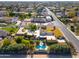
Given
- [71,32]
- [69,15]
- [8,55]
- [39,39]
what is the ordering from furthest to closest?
[69,15], [71,32], [39,39], [8,55]

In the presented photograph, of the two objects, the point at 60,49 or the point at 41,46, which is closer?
the point at 60,49

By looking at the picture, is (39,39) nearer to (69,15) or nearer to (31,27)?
(31,27)

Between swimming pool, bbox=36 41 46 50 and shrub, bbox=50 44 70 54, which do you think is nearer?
shrub, bbox=50 44 70 54

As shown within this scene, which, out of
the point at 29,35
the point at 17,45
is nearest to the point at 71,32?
the point at 29,35

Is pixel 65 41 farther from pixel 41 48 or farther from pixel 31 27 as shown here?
pixel 31 27

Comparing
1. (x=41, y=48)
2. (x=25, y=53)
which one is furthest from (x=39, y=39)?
(x=25, y=53)

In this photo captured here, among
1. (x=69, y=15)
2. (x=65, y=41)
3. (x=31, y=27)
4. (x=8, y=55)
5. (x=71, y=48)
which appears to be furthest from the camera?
(x=69, y=15)

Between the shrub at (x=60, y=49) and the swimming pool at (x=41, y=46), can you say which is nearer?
the shrub at (x=60, y=49)

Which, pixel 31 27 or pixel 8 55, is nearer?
pixel 8 55

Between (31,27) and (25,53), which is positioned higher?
(31,27)
